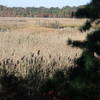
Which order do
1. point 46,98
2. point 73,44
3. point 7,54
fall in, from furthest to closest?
point 7,54
point 46,98
point 73,44

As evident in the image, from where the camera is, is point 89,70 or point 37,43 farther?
point 37,43

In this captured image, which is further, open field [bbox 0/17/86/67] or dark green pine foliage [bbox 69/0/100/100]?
open field [bbox 0/17/86/67]

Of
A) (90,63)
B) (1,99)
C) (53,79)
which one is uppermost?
(90,63)

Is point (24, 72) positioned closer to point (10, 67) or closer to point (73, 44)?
point (10, 67)

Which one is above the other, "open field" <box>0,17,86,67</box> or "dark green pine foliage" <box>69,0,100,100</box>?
"dark green pine foliage" <box>69,0,100,100</box>

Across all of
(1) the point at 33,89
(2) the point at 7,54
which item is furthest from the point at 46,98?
(2) the point at 7,54

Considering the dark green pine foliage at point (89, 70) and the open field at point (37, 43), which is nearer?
the dark green pine foliage at point (89, 70)

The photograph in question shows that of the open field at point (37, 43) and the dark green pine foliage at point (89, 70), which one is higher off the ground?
the dark green pine foliage at point (89, 70)

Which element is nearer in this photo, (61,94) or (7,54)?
(61,94)

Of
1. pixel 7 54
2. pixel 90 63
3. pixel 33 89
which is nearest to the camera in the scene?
pixel 90 63

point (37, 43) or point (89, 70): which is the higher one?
point (89, 70)

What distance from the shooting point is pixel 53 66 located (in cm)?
757

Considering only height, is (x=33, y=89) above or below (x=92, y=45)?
below

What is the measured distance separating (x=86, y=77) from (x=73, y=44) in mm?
537
